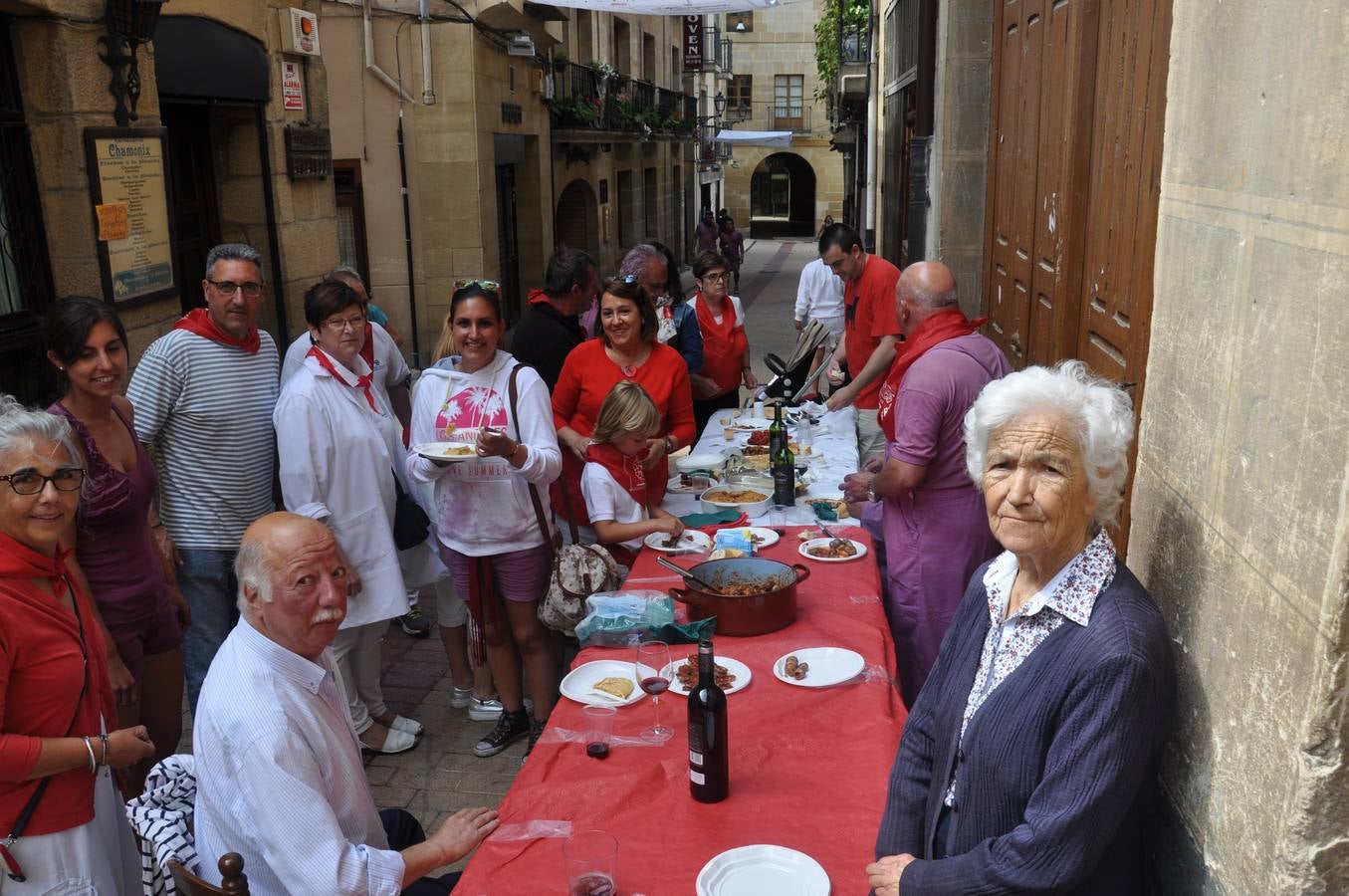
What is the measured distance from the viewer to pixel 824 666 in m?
3.37

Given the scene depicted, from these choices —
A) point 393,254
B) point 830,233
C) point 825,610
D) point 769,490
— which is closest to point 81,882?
point 825,610

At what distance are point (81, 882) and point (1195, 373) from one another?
274 centimetres

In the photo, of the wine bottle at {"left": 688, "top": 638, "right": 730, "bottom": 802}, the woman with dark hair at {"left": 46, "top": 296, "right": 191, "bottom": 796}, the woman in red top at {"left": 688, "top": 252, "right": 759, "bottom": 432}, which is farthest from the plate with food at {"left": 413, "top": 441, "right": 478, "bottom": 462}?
the woman in red top at {"left": 688, "top": 252, "right": 759, "bottom": 432}

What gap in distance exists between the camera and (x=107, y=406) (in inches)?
147

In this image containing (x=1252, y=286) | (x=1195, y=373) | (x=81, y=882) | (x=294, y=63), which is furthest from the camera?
(x=294, y=63)

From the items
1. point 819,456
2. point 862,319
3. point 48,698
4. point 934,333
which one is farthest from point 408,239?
point 48,698

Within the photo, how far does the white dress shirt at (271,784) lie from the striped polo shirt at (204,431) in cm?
191

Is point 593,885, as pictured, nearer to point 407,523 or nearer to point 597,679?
point 597,679

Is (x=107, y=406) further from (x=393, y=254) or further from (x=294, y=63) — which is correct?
(x=393, y=254)

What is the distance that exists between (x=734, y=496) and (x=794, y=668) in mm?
1926

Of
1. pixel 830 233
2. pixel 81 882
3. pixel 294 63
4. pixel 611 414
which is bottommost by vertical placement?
pixel 81 882

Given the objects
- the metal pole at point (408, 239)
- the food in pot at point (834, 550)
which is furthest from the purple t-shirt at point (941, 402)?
the metal pole at point (408, 239)

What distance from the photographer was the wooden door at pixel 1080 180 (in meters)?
3.51

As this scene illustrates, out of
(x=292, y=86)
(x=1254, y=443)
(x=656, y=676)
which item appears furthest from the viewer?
(x=292, y=86)
